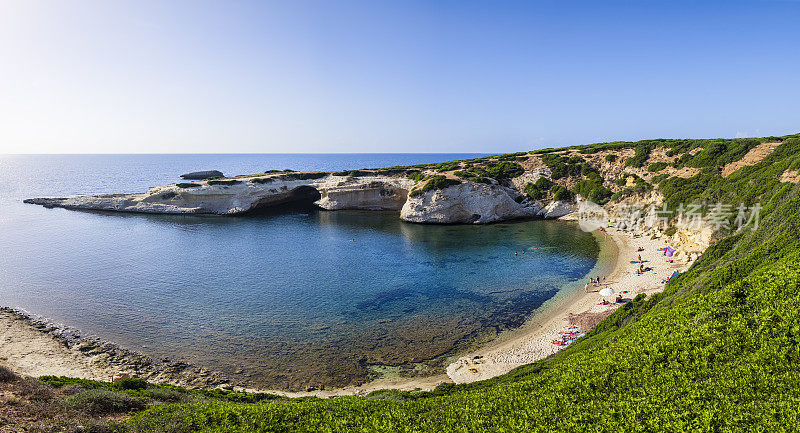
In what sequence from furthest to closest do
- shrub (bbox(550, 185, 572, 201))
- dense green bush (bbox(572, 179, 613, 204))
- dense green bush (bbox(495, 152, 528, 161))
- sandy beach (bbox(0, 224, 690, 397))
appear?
dense green bush (bbox(495, 152, 528, 161)), shrub (bbox(550, 185, 572, 201)), dense green bush (bbox(572, 179, 613, 204)), sandy beach (bbox(0, 224, 690, 397))

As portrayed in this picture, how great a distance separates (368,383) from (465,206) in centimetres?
4193

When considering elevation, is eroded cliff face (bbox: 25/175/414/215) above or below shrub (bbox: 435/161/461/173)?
below

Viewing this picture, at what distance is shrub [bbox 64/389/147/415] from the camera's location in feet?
36.6

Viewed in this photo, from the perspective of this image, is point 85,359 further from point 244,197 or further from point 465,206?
point 244,197

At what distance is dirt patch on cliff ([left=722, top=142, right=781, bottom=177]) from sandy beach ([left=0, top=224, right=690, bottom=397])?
78.6 feet

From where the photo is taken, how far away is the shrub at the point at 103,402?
1117cm

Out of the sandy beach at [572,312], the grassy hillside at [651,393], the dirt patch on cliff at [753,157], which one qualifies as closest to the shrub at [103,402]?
the grassy hillside at [651,393]

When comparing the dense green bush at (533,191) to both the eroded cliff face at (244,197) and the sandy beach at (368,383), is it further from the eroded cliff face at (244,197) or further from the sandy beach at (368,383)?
the sandy beach at (368,383)

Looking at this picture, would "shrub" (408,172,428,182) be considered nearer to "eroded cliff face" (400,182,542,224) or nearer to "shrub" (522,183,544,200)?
"eroded cliff face" (400,182,542,224)

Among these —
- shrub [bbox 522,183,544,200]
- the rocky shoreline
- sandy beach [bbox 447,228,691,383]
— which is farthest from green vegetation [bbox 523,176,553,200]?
the rocky shoreline

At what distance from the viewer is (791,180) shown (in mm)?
27250

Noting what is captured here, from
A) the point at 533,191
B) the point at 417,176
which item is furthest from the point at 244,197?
the point at 533,191

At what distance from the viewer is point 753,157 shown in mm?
41312

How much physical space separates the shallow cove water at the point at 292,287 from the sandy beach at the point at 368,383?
3.53 ft
